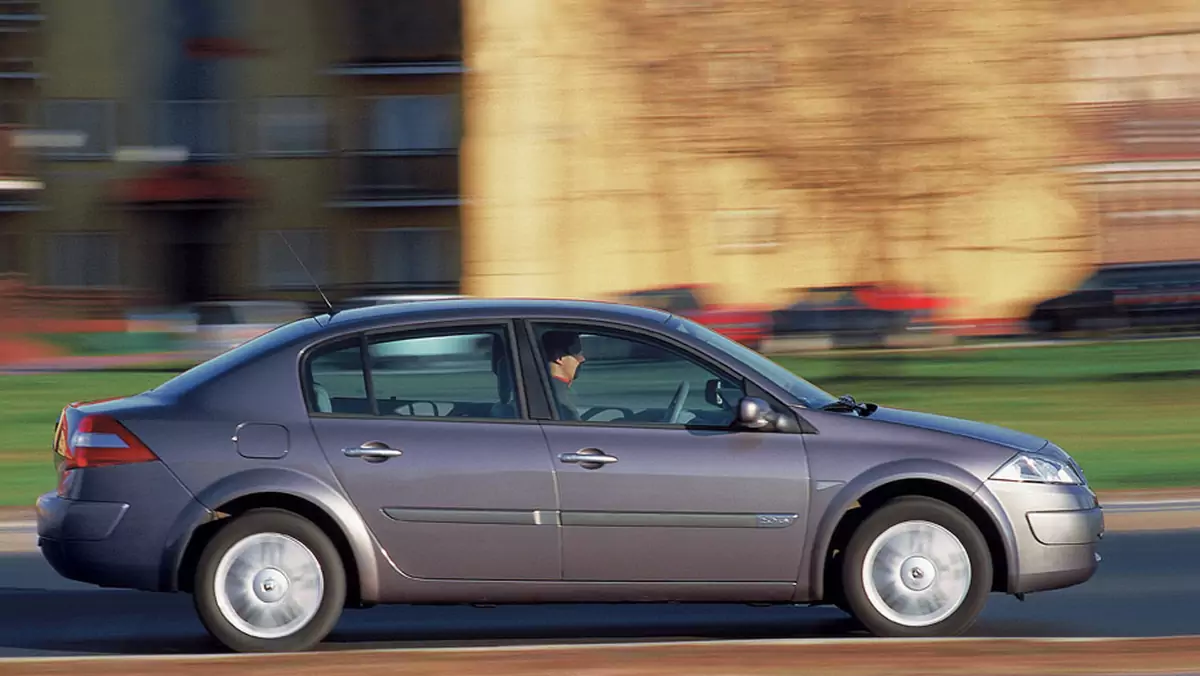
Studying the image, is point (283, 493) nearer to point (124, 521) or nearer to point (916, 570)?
point (124, 521)

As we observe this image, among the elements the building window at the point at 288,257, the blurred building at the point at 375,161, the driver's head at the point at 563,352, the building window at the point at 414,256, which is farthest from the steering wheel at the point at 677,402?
the building window at the point at 288,257

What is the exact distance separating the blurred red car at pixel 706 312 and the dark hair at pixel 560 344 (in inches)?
911

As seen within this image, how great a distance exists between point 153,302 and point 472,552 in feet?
132

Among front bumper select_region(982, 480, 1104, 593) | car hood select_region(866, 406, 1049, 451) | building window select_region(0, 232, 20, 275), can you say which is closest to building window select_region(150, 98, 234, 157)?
building window select_region(0, 232, 20, 275)

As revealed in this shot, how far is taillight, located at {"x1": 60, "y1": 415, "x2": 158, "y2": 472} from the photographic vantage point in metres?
7.12

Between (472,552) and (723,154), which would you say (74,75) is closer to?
(723,154)

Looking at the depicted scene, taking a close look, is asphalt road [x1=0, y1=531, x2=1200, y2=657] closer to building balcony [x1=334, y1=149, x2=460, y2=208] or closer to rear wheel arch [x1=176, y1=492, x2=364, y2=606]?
rear wheel arch [x1=176, y1=492, x2=364, y2=606]

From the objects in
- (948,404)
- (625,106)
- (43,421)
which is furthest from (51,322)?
(948,404)

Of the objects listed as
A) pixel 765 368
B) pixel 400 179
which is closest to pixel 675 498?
pixel 765 368

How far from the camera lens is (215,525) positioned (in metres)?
7.16

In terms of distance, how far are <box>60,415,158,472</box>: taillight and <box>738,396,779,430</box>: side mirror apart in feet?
7.44

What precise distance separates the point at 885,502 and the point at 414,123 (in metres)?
39.8

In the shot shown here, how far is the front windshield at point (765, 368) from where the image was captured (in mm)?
7410

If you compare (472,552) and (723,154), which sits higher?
(723,154)
